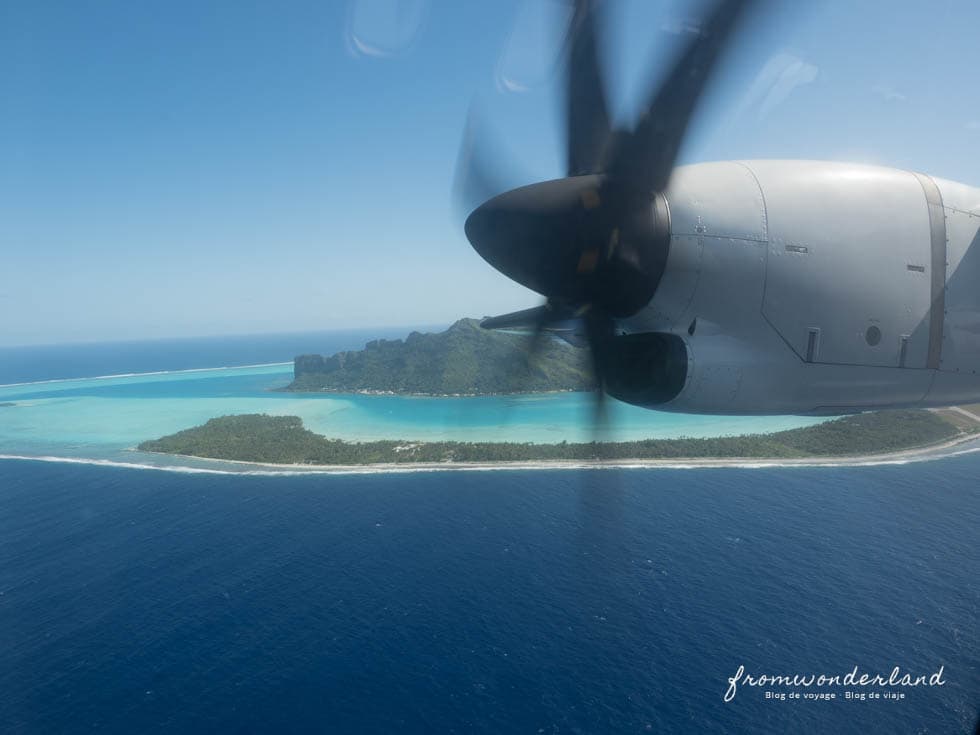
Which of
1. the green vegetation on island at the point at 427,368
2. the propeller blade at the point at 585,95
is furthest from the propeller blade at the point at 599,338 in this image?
the green vegetation on island at the point at 427,368

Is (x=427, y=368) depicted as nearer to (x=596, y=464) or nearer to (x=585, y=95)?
(x=596, y=464)

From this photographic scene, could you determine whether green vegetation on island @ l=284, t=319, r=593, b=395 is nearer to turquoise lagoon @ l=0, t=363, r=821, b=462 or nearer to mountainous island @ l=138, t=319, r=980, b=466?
turquoise lagoon @ l=0, t=363, r=821, b=462

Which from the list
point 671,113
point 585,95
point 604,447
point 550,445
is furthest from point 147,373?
point 671,113

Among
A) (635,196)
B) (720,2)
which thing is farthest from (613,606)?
(720,2)

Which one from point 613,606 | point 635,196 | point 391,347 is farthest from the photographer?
point 391,347

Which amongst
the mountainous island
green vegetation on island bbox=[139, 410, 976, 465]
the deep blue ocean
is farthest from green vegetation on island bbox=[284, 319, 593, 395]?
the deep blue ocean

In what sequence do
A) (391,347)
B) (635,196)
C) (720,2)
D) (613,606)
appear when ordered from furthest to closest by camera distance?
(391,347) → (613,606) → (635,196) → (720,2)

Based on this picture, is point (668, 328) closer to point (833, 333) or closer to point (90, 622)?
point (833, 333)
